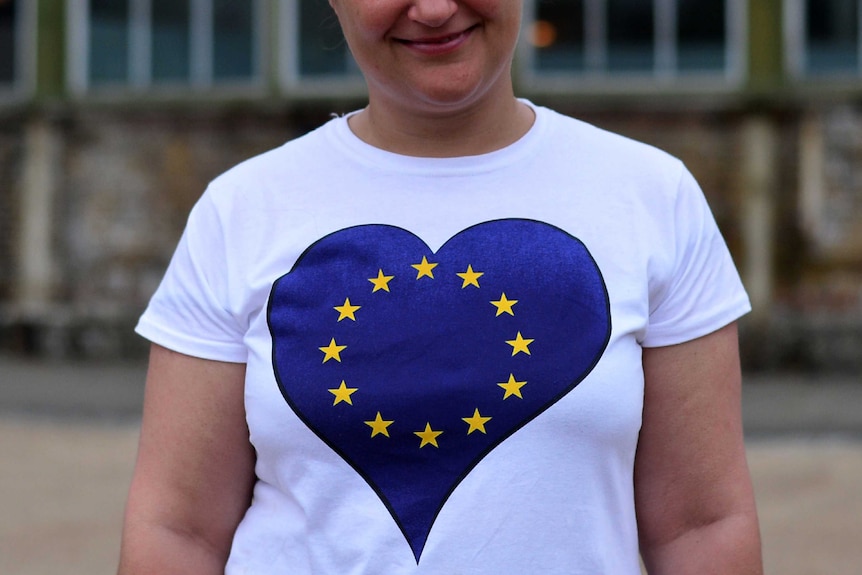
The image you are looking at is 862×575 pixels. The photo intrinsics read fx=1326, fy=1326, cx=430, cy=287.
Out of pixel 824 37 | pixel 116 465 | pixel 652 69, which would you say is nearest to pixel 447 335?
pixel 116 465

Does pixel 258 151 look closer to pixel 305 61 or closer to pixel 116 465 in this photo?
pixel 305 61

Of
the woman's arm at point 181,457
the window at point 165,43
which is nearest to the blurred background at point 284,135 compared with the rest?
the window at point 165,43

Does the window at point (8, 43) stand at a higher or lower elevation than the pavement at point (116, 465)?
higher

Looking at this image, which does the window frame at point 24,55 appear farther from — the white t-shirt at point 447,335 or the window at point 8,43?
the white t-shirt at point 447,335

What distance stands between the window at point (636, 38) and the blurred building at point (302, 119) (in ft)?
0.05

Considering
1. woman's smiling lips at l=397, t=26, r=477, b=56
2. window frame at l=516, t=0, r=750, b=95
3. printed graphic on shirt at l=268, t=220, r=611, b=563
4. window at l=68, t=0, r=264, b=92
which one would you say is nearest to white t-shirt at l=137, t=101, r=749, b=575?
printed graphic on shirt at l=268, t=220, r=611, b=563

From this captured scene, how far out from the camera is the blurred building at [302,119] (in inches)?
433

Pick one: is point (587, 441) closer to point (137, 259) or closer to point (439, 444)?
point (439, 444)

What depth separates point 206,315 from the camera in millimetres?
1850

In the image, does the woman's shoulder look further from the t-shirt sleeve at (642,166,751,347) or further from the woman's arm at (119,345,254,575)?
the woman's arm at (119,345,254,575)

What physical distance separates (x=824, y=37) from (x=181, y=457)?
33.8 ft

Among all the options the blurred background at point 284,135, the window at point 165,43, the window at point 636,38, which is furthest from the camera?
the window at point 165,43

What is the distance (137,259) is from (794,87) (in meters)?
5.93

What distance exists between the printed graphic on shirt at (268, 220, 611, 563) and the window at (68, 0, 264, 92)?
1035 centimetres
